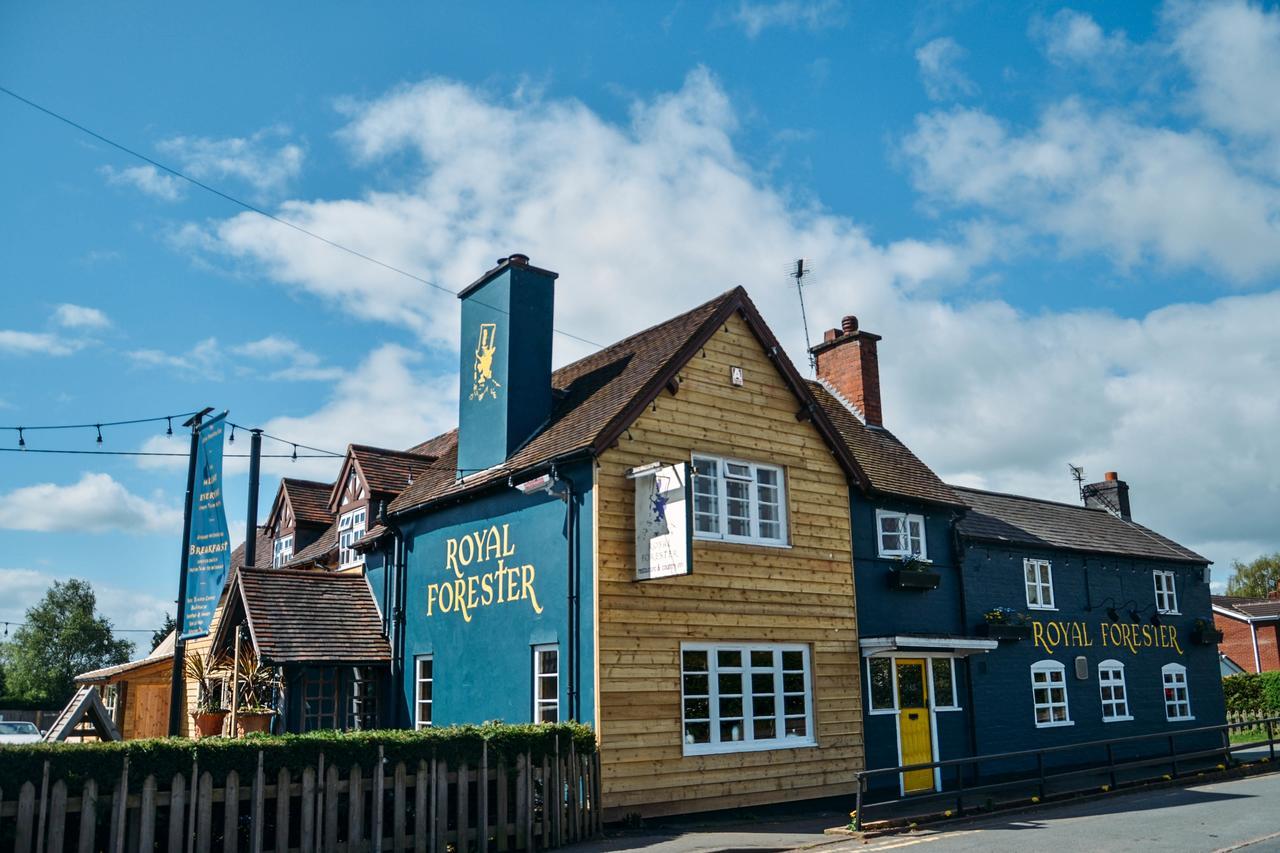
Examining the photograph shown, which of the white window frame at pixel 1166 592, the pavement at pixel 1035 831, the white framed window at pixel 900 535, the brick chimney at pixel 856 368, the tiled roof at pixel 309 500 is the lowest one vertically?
the pavement at pixel 1035 831

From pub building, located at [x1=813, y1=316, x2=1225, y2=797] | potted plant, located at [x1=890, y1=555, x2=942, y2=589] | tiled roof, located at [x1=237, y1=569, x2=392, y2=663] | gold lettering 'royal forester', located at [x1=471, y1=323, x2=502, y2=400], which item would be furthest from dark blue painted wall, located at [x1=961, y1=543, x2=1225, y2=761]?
tiled roof, located at [x1=237, y1=569, x2=392, y2=663]

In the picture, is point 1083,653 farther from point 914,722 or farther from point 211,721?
point 211,721

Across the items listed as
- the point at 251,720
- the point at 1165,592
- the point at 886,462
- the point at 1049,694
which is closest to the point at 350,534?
the point at 251,720

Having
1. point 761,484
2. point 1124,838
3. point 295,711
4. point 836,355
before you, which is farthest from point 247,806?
point 836,355

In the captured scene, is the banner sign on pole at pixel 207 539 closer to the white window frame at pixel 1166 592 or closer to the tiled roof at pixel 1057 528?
the tiled roof at pixel 1057 528

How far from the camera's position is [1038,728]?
22828 mm

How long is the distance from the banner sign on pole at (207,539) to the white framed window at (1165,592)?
23088mm

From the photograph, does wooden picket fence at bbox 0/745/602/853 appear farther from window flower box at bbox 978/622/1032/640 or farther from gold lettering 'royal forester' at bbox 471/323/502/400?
window flower box at bbox 978/622/1032/640

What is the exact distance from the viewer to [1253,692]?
39.7 metres

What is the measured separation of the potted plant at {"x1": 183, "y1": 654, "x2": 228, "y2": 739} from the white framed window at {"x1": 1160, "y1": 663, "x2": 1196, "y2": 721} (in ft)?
73.8

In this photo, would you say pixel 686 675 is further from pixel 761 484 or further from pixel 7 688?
pixel 7 688

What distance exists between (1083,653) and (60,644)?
64962 millimetres

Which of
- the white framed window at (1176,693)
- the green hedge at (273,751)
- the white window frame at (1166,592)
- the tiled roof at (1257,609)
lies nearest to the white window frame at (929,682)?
the green hedge at (273,751)

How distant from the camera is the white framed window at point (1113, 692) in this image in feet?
81.8
